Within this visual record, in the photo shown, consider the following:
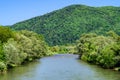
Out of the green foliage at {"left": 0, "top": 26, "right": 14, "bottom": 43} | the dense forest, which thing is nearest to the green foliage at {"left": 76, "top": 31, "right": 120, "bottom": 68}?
the dense forest

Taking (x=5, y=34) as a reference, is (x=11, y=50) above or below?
below

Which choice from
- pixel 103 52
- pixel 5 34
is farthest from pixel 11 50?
pixel 103 52

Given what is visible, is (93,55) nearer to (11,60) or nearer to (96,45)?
(96,45)

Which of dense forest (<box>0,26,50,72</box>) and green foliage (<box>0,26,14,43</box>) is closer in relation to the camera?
dense forest (<box>0,26,50,72</box>)

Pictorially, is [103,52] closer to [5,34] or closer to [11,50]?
[11,50]

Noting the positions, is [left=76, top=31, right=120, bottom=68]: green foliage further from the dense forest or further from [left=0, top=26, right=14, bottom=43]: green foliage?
[left=0, top=26, right=14, bottom=43]: green foliage

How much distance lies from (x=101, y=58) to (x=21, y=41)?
86.0ft

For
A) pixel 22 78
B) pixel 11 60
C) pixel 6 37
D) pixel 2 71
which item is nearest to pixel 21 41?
pixel 6 37

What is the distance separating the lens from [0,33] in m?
95.6

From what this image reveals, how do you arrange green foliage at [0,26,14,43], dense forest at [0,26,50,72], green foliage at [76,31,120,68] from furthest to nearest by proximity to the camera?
green foliage at [0,26,14,43] → green foliage at [76,31,120,68] → dense forest at [0,26,50,72]

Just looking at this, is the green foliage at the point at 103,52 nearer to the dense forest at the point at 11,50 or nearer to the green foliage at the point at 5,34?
the dense forest at the point at 11,50

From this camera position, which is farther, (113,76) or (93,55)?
(93,55)

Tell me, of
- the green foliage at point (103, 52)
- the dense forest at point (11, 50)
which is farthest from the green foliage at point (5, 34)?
the green foliage at point (103, 52)

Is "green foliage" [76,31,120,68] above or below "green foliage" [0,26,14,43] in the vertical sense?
below
